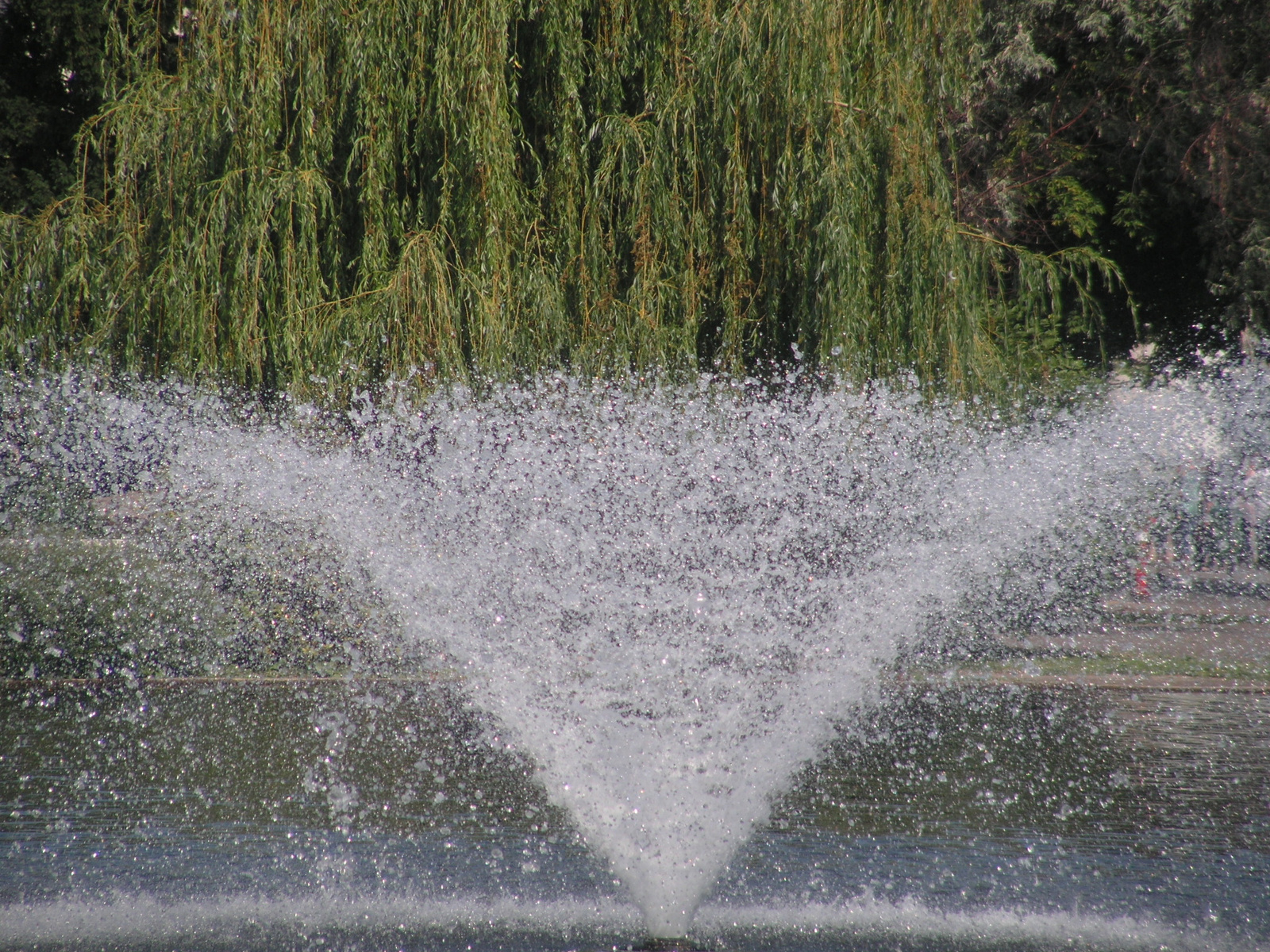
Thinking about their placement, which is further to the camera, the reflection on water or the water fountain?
the water fountain

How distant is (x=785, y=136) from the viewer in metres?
8.73

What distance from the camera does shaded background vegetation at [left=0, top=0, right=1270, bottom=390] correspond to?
27.6 ft

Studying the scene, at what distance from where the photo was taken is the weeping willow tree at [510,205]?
8.41m

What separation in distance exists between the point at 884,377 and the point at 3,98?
41.1ft

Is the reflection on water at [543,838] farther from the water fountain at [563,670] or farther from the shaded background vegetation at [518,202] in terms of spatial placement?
the shaded background vegetation at [518,202]

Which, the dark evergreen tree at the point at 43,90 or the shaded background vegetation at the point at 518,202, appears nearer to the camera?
the shaded background vegetation at the point at 518,202

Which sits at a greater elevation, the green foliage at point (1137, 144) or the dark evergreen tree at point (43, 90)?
the dark evergreen tree at point (43, 90)

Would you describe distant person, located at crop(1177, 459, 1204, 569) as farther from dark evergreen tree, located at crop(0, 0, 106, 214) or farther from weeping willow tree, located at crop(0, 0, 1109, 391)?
dark evergreen tree, located at crop(0, 0, 106, 214)

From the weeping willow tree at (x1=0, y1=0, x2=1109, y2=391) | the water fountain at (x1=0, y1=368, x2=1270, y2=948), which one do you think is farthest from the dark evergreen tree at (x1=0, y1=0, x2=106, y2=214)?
the weeping willow tree at (x1=0, y1=0, x2=1109, y2=391)

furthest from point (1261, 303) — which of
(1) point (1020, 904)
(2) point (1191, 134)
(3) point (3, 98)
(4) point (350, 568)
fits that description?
(3) point (3, 98)

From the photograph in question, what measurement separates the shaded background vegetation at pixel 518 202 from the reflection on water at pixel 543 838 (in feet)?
8.23

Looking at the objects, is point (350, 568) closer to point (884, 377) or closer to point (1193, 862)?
point (884, 377)

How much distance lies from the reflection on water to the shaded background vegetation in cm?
251

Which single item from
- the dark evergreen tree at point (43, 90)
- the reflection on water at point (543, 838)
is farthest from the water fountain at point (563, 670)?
the dark evergreen tree at point (43, 90)
